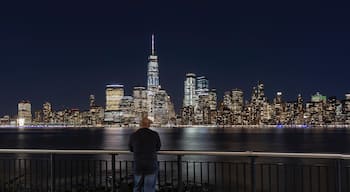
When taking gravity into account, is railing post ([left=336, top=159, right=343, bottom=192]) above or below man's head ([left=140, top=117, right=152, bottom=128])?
below

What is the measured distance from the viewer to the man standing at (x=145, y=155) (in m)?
8.13

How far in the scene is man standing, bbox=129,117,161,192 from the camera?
813cm

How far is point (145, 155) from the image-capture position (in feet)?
26.7

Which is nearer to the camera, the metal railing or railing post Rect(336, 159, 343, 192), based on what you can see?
railing post Rect(336, 159, 343, 192)

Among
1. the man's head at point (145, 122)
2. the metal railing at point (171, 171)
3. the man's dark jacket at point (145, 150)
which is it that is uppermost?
the man's head at point (145, 122)

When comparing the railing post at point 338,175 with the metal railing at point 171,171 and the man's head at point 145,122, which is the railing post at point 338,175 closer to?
the metal railing at point 171,171

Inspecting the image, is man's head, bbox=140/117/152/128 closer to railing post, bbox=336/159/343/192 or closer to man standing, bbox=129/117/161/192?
man standing, bbox=129/117/161/192

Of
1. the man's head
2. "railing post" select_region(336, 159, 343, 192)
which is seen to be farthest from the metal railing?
the man's head

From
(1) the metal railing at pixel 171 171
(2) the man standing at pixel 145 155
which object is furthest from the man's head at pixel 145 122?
(1) the metal railing at pixel 171 171

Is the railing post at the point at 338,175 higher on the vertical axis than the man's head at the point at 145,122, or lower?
lower

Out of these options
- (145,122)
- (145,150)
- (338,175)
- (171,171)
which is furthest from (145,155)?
(338,175)

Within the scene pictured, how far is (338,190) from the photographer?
26.7 ft

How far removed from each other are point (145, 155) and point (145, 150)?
0.08 metres

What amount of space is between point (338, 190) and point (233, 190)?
1626 centimetres
